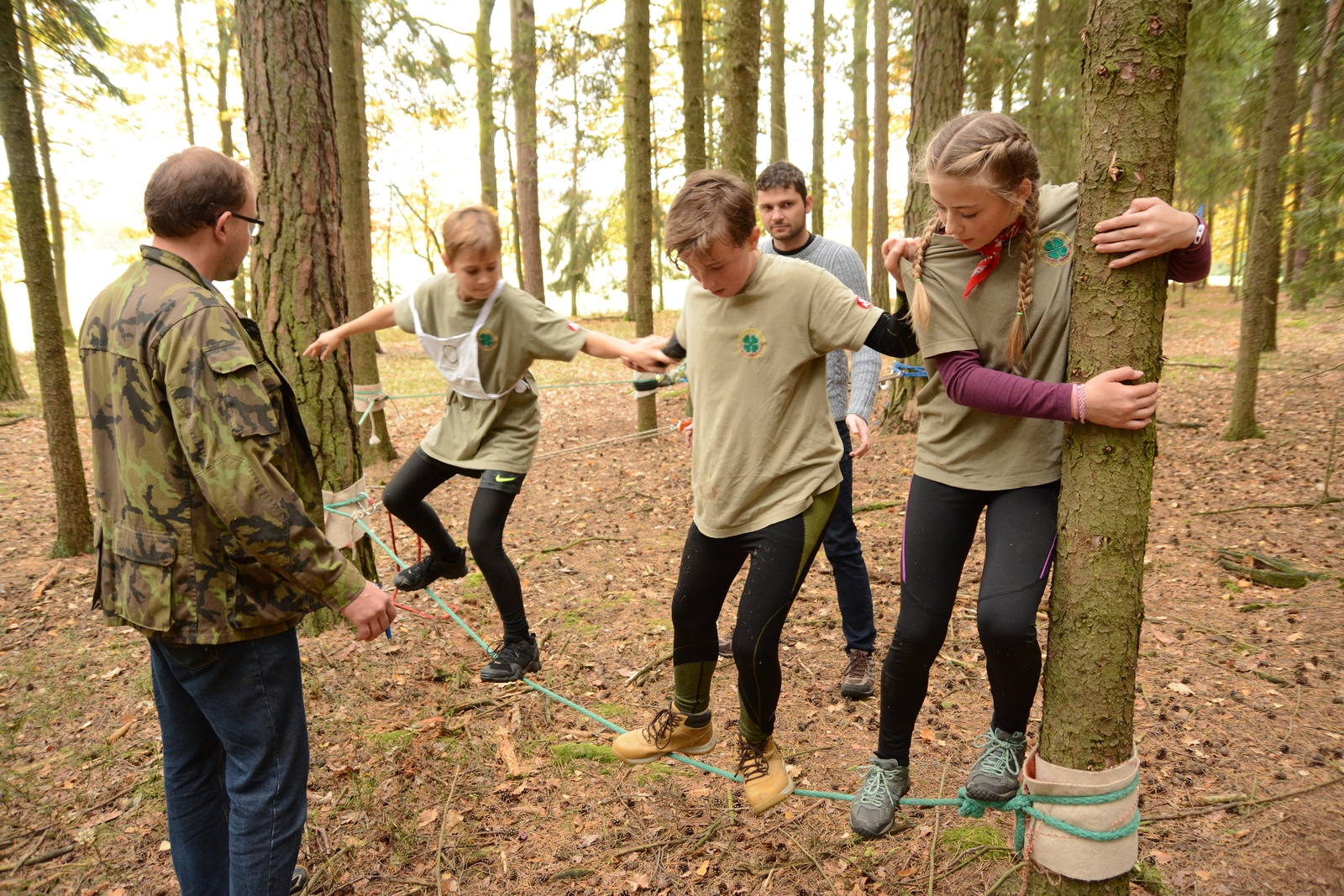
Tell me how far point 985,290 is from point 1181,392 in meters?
9.44

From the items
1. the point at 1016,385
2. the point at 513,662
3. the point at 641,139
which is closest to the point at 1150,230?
the point at 1016,385

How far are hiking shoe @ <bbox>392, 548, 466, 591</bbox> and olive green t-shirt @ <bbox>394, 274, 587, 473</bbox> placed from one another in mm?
637

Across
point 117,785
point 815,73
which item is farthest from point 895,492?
point 815,73

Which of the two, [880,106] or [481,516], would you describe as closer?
[481,516]

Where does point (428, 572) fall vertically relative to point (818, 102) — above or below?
below

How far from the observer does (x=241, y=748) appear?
2053mm

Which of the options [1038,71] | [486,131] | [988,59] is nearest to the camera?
[988,59]

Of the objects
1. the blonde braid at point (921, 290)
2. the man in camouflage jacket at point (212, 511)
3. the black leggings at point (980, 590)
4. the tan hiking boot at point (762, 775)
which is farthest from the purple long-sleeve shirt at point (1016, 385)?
the man in camouflage jacket at point (212, 511)

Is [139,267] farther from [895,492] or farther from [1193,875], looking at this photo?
[895,492]

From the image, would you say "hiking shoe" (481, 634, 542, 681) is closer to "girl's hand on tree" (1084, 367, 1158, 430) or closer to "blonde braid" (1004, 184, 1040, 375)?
"blonde braid" (1004, 184, 1040, 375)

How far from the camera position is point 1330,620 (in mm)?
3947

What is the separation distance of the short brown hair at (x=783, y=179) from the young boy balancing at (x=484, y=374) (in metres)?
1.02

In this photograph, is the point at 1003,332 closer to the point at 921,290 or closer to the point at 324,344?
the point at 921,290

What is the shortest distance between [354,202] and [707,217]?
6871mm
